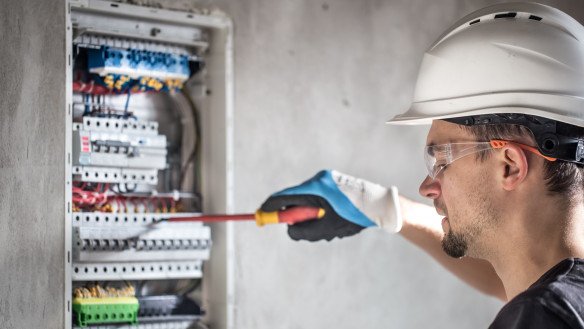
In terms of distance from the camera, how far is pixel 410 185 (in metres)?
2.95

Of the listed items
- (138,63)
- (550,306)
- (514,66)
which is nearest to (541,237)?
(550,306)

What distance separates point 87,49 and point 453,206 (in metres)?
1.15

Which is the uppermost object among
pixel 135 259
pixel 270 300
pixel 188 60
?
pixel 188 60

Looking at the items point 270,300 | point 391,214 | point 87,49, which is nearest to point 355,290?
point 270,300

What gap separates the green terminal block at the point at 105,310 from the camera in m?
2.26

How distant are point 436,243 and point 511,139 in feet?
2.13

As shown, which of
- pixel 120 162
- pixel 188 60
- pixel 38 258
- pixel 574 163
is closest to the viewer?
pixel 574 163

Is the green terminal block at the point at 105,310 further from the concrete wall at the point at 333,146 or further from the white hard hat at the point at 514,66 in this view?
the white hard hat at the point at 514,66

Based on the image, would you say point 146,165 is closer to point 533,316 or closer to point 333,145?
point 333,145

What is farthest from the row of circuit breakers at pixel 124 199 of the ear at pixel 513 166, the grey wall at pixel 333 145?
the ear at pixel 513 166

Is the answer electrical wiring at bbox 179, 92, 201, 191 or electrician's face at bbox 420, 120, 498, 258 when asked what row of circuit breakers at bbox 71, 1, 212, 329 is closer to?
electrical wiring at bbox 179, 92, 201, 191

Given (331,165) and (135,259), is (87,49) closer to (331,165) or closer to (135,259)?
(135,259)

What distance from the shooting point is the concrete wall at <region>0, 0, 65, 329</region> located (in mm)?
2156

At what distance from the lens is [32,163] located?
86.5 inches
